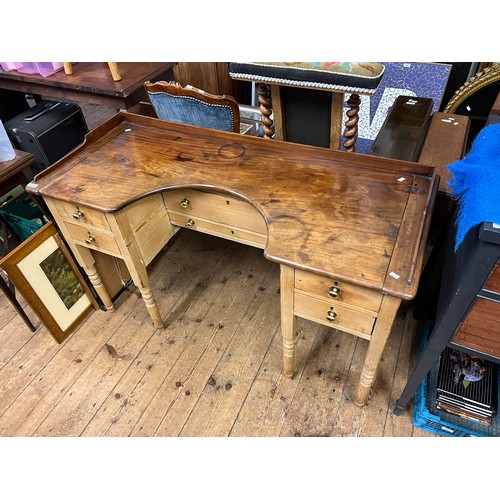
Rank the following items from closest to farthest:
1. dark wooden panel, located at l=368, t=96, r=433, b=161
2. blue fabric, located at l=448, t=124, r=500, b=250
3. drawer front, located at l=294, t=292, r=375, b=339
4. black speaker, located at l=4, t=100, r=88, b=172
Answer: blue fabric, located at l=448, t=124, r=500, b=250 < drawer front, located at l=294, t=292, r=375, b=339 < dark wooden panel, located at l=368, t=96, r=433, b=161 < black speaker, located at l=4, t=100, r=88, b=172

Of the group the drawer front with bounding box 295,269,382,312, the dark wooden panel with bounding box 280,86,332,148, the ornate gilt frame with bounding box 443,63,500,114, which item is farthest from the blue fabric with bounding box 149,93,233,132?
the ornate gilt frame with bounding box 443,63,500,114

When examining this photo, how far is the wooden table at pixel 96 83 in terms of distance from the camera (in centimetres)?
197

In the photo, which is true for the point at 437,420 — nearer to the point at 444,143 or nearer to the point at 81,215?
the point at 444,143

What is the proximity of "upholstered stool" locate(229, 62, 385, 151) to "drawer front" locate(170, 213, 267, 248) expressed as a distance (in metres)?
0.49

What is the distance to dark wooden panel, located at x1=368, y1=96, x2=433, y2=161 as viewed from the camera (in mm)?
1640

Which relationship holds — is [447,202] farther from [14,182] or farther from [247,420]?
[14,182]

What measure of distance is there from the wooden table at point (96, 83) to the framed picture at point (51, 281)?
0.80m

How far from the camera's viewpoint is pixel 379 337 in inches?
46.1

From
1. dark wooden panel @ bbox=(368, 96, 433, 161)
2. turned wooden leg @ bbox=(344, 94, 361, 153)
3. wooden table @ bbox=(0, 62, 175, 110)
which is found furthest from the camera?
wooden table @ bbox=(0, 62, 175, 110)

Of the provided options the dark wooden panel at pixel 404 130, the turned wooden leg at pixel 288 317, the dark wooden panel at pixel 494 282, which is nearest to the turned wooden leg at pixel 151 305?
the turned wooden leg at pixel 288 317

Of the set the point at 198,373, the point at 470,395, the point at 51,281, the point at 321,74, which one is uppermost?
the point at 321,74

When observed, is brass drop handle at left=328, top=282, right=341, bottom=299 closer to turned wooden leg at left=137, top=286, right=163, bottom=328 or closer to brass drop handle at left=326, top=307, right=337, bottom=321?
brass drop handle at left=326, top=307, right=337, bottom=321

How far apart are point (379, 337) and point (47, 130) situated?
2.24 m

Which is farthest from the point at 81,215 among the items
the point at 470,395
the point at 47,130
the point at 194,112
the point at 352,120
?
the point at 470,395
